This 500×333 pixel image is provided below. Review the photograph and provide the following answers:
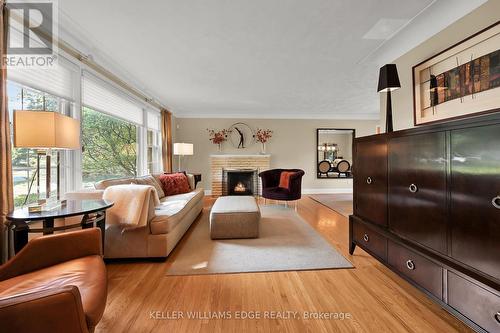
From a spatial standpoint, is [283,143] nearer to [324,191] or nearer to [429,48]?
[324,191]

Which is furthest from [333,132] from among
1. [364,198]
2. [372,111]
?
[364,198]

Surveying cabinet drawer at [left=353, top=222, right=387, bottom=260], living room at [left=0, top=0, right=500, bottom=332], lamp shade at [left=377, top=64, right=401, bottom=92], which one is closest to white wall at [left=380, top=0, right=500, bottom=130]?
living room at [left=0, top=0, right=500, bottom=332]

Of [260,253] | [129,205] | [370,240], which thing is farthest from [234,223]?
[370,240]

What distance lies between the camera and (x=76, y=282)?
3.70ft

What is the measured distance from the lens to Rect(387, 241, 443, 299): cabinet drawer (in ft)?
4.55

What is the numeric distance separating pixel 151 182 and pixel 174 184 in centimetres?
49

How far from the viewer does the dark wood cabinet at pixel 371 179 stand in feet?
6.35

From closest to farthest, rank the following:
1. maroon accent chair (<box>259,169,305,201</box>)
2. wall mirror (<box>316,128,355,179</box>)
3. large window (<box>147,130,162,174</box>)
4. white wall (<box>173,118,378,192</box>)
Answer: maroon accent chair (<box>259,169,305,201</box>) → large window (<box>147,130,162,174</box>) → white wall (<box>173,118,378,192</box>) → wall mirror (<box>316,128,355,179</box>)

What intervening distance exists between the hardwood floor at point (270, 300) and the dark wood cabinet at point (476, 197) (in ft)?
1.98

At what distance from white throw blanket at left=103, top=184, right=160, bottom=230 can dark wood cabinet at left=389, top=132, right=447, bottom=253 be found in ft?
7.44

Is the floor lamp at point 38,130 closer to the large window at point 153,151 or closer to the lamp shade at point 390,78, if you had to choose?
the lamp shade at point 390,78

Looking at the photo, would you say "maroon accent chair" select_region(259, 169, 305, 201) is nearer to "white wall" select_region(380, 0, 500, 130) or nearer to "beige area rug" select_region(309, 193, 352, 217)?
"beige area rug" select_region(309, 193, 352, 217)

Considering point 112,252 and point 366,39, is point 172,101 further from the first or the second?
point 366,39

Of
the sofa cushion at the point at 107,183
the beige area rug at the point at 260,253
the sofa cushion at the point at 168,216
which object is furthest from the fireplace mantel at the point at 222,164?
the sofa cushion at the point at 107,183
